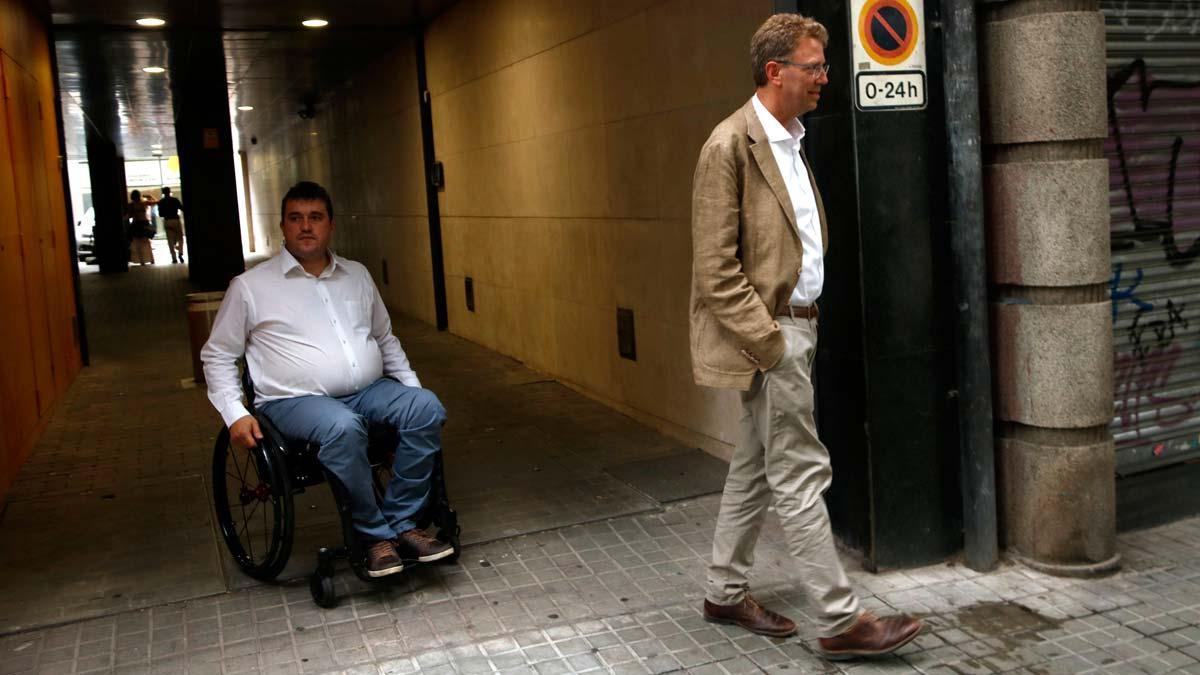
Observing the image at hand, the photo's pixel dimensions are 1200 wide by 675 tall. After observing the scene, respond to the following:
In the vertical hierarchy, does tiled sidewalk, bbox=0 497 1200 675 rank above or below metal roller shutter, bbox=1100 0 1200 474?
below

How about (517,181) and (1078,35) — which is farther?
(517,181)

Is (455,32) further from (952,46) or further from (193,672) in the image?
(193,672)

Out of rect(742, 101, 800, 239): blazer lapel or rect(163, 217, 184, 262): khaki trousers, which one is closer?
rect(742, 101, 800, 239): blazer lapel

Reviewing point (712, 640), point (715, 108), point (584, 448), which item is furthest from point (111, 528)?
point (715, 108)

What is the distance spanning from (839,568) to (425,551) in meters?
1.67

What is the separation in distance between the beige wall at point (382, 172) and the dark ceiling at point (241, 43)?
1.10 ft

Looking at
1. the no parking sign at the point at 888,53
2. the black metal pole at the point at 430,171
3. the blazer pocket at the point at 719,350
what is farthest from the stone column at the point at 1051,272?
the black metal pole at the point at 430,171

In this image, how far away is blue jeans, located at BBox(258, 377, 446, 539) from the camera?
14.5 ft

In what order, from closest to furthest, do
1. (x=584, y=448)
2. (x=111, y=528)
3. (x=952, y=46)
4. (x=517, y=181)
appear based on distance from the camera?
(x=952, y=46) < (x=111, y=528) < (x=584, y=448) < (x=517, y=181)

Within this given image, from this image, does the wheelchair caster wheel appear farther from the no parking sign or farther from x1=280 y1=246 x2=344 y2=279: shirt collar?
the no parking sign

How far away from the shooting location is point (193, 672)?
3979 mm

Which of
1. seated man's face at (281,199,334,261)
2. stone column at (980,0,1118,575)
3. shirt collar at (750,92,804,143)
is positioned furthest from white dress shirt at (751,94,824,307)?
seated man's face at (281,199,334,261)

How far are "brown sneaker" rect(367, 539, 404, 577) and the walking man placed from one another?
145cm

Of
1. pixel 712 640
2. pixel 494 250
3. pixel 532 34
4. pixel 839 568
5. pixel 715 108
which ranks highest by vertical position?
pixel 532 34
